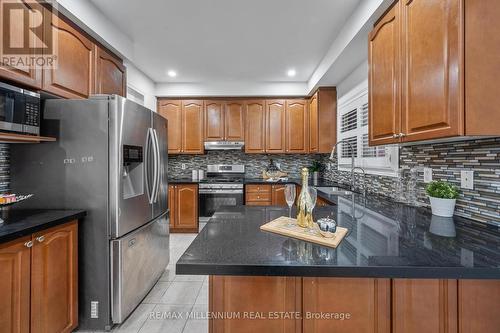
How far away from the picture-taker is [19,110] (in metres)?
1.41

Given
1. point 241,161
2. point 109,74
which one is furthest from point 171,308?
point 241,161

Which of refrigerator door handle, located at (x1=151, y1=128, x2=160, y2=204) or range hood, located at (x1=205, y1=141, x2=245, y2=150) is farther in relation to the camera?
range hood, located at (x1=205, y1=141, x2=245, y2=150)

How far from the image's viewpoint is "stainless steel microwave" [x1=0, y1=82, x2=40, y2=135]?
4.32 ft

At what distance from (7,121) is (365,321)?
2099 millimetres

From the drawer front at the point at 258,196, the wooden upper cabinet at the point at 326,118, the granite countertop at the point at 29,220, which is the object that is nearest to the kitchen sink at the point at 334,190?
the wooden upper cabinet at the point at 326,118

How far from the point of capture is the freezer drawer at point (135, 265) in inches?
65.2

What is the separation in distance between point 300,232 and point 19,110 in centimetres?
182

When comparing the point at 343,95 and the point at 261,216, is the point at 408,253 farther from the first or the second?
the point at 343,95

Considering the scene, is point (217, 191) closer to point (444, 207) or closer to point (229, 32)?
point (229, 32)

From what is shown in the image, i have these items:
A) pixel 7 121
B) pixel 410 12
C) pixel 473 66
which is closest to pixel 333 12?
pixel 410 12

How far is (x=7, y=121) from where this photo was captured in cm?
133

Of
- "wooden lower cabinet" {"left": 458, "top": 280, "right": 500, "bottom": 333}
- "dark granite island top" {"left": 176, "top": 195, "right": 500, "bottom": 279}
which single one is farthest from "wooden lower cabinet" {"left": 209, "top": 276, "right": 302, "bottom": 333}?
"wooden lower cabinet" {"left": 458, "top": 280, "right": 500, "bottom": 333}

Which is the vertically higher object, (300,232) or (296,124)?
(296,124)

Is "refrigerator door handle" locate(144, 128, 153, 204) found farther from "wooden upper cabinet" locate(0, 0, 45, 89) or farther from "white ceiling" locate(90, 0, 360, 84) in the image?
"white ceiling" locate(90, 0, 360, 84)
